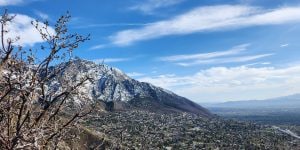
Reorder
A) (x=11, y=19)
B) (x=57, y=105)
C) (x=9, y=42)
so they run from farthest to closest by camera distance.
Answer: (x=57, y=105), (x=11, y=19), (x=9, y=42)

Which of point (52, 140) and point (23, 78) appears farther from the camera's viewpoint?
point (52, 140)

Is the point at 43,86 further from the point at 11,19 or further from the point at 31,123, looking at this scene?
→ the point at 11,19

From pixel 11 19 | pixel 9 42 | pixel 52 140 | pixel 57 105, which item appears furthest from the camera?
pixel 57 105

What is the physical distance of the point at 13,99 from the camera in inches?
490

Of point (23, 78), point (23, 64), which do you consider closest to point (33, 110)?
point (23, 64)

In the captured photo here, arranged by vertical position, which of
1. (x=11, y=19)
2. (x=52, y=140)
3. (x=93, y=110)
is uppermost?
(x=11, y=19)

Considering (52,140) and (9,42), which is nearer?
(9,42)

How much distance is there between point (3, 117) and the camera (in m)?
12.3

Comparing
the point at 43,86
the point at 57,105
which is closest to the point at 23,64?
the point at 43,86

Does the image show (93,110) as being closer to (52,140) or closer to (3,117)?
(52,140)

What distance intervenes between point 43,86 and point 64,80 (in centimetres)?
72

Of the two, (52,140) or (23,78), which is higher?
(23,78)

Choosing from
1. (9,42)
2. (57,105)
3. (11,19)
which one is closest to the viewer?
(9,42)

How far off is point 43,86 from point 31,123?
46.2 inches
